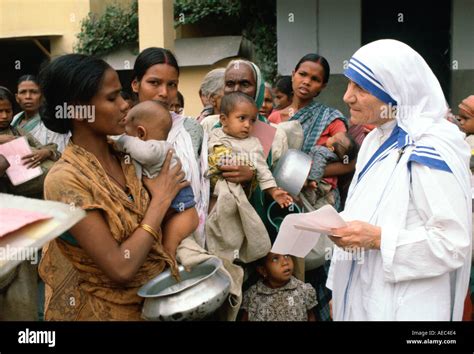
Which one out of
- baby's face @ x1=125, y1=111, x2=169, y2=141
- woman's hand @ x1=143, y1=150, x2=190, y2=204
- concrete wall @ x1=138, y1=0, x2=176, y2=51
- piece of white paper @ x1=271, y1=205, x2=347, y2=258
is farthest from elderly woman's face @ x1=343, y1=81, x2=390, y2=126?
concrete wall @ x1=138, y1=0, x2=176, y2=51

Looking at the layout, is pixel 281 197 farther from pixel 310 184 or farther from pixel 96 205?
pixel 96 205

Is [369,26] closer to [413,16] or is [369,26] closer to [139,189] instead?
[413,16]

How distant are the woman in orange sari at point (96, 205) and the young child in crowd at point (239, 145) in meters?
0.74

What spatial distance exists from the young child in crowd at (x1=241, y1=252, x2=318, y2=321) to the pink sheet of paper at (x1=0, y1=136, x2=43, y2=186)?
57.6 inches

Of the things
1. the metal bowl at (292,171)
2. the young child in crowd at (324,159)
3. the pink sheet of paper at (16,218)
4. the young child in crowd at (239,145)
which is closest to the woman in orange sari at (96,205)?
the pink sheet of paper at (16,218)

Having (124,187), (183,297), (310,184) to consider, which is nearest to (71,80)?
(124,187)

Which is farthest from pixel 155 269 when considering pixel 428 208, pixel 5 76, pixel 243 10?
pixel 5 76

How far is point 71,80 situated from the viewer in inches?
101

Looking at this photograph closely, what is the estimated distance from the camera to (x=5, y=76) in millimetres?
11391

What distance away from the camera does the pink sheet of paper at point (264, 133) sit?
368cm

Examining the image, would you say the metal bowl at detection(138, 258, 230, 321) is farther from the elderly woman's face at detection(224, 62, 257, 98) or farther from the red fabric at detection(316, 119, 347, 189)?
the red fabric at detection(316, 119, 347, 189)

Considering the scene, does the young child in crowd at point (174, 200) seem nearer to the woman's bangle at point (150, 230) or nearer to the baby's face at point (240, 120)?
the woman's bangle at point (150, 230)

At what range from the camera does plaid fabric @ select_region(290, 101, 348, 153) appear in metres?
4.14

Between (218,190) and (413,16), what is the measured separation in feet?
19.6
